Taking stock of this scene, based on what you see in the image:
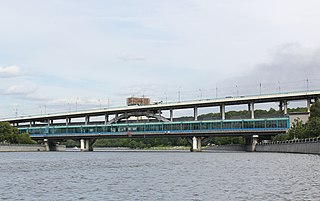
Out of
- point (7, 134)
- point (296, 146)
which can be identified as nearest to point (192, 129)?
point (296, 146)

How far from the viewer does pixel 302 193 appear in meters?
37.6

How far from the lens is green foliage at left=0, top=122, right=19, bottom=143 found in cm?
18800

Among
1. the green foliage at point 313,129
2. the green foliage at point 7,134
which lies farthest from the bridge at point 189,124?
the green foliage at point 313,129

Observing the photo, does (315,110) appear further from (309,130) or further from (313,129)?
(313,129)

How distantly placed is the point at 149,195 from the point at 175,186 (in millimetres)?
6075

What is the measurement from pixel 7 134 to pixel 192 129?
6138 cm

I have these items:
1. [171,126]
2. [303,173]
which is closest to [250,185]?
[303,173]

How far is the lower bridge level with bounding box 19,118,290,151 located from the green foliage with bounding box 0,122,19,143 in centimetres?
1659

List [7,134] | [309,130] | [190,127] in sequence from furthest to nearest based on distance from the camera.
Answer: [7,134]
[190,127]
[309,130]

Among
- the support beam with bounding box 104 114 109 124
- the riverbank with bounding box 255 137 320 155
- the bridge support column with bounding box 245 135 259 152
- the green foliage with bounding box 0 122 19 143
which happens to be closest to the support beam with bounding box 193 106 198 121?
the bridge support column with bounding box 245 135 259 152

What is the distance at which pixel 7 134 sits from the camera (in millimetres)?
188375

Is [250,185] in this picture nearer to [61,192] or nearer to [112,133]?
[61,192]

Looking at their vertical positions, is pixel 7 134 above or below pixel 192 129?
below

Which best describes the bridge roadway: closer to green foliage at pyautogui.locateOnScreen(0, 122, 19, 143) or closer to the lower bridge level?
the lower bridge level
